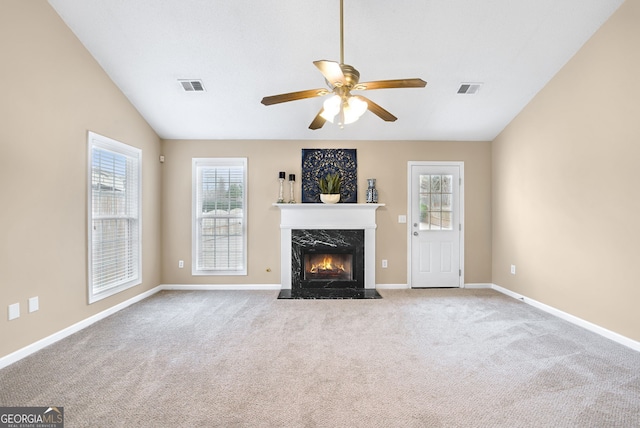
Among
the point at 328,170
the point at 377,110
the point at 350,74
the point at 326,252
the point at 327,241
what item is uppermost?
the point at 350,74

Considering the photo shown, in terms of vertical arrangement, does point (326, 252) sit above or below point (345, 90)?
below

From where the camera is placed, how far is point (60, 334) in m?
3.07

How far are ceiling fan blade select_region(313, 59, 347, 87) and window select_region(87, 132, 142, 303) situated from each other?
2897 millimetres

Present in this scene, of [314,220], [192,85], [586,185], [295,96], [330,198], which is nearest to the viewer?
[295,96]

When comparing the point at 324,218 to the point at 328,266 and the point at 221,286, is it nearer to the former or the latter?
the point at 328,266

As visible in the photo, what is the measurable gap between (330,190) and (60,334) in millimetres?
3613

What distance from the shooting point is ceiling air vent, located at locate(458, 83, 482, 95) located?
12.9ft

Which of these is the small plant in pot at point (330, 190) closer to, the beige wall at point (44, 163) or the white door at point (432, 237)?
the white door at point (432, 237)

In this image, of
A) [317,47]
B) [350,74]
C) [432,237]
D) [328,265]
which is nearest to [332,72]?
[350,74]

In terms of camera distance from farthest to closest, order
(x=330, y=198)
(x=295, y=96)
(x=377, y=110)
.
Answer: (x=330, y=198) → (x=377, y=110) → (x=295, y=96)

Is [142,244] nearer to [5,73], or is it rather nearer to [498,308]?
[5,73]

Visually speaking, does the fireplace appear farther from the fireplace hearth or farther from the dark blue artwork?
the dark blue artwork

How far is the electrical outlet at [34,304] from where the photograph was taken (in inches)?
109

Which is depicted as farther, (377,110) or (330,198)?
(330,198)
